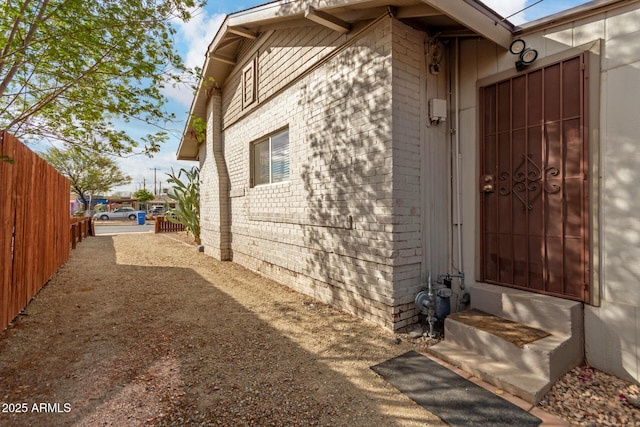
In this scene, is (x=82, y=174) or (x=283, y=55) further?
(x=82, y=174)

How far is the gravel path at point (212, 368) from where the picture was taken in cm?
226

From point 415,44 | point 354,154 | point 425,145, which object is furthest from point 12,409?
point 415,44

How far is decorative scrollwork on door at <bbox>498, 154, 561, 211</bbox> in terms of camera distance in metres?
3.21

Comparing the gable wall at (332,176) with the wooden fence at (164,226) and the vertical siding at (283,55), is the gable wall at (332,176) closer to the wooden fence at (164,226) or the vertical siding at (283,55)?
the vertical siding at (283,55)

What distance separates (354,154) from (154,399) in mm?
3439

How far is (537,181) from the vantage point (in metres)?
3.30

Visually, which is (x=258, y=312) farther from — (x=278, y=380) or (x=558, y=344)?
(x=558, y=344)

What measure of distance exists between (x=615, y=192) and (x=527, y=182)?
75 centimetres

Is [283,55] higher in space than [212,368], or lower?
higher

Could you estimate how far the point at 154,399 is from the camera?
7.94 ft

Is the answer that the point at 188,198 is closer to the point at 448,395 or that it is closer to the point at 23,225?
the point at 23,225

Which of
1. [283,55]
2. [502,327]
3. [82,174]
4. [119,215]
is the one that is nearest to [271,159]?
[283,55]

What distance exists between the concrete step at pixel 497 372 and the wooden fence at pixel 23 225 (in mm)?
4562

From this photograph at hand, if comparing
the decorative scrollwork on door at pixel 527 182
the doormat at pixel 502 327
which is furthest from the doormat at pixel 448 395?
the decorative scrollwork on door at pixel 527 182
